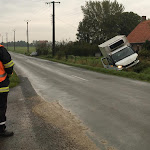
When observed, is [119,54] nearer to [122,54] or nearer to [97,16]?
[122,54]

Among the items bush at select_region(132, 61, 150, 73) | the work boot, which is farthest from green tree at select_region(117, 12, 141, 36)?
the work boot

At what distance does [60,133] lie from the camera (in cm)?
463

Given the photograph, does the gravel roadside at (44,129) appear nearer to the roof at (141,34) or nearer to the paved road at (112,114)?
the paved road at (112,114)

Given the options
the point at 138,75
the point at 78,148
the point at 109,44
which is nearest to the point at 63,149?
the point at 78,148

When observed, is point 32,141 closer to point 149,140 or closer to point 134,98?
point 149,140

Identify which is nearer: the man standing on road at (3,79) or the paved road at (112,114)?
the paved road at (112,114)

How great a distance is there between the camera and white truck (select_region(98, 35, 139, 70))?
56.4 ft

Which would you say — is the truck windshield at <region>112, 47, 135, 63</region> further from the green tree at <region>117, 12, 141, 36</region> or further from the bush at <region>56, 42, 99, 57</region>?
the green tree at <region>117, 12, 141, 36</region>

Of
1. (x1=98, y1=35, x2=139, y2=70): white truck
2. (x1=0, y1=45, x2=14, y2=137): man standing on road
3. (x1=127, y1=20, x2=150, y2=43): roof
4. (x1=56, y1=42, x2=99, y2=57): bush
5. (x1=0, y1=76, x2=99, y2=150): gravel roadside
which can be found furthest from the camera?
(x1=56, y1=42, x2=99, y2=57): bush

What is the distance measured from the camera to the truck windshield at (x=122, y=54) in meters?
17.8

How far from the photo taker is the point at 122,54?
Answer: 17797 mm

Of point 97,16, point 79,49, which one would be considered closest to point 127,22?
point 97,16

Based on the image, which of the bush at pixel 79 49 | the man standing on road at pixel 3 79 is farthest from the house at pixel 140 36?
the man standing on road at pixel 3 79

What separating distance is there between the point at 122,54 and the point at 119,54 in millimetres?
242
